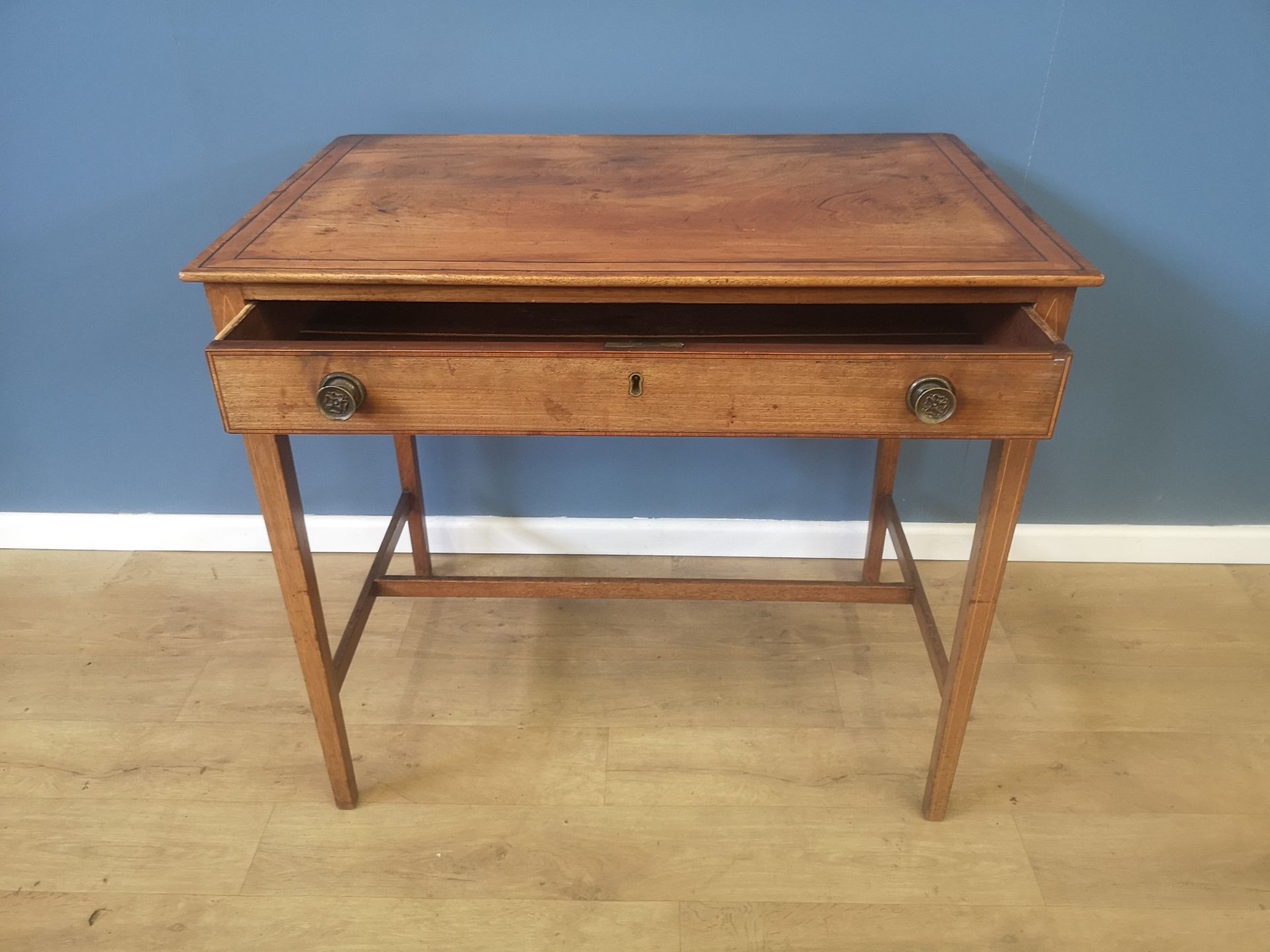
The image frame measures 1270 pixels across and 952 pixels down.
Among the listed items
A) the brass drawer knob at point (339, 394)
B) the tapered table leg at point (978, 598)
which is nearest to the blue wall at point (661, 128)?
the tapered table leg at point (978, 598)

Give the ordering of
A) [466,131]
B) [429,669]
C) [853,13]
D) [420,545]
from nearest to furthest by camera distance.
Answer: [853,13]
[466,131]
[429,669]
[420,545]

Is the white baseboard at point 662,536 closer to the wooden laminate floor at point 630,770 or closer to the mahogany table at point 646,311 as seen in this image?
the wooden laminate floor at point 630,770

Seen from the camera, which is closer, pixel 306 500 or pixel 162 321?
pixel 162 321

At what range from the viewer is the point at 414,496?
5.88 feet

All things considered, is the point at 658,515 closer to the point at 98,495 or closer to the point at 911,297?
the point at 911,297

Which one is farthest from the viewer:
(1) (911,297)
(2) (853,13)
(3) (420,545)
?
(3) (420,545)

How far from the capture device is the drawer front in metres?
0.98

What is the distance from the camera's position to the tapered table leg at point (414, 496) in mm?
1746

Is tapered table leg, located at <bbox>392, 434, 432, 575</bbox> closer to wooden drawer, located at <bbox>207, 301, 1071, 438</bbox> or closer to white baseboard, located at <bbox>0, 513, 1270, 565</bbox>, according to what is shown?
white baseboard, located at <bbox>0, 513, 1270, 565</bbox>

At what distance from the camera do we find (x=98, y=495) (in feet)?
6.36

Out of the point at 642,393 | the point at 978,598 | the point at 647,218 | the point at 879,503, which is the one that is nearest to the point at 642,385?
the point at 642,393

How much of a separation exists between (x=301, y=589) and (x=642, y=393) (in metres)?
0.55

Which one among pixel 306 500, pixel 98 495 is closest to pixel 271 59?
pixel 306 500

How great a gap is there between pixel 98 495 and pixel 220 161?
804 millimetres
